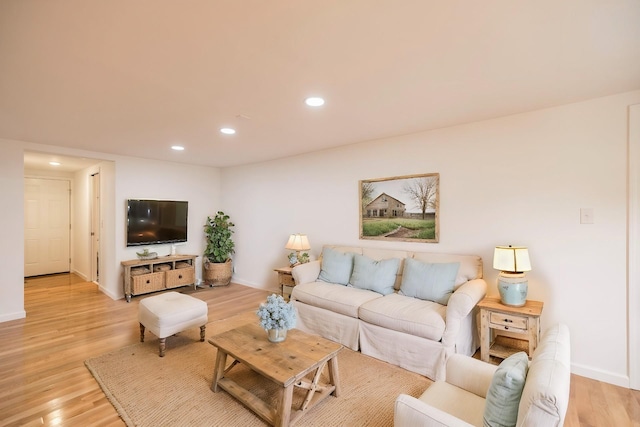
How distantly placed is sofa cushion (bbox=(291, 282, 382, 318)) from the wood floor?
49.6 inches

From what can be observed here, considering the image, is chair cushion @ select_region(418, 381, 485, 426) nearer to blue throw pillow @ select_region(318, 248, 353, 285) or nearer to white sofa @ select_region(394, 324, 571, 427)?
white sofa @ select_region(394, 324, 571, 427)

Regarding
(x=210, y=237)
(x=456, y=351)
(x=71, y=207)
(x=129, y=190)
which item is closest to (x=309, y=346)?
(x=456, y=351)

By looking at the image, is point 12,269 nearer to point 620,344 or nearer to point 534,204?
point 534,204

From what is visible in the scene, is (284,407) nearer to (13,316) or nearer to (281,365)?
(281,365)

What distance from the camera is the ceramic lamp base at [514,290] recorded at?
2.48 metres

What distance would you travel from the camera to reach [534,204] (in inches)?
107

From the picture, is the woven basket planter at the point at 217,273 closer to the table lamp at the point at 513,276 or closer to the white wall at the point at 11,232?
the white wall at the point at 11,232

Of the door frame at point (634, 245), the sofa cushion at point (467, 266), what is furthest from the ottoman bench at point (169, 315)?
the door frame at point (634, 245)

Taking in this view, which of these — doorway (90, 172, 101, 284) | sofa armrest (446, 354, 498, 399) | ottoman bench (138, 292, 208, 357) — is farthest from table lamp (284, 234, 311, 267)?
doorway (90, 172, 101, 284)

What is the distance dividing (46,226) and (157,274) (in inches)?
147

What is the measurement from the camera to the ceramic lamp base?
248cm

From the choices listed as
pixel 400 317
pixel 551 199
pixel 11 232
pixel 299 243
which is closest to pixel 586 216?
pixel 551 199

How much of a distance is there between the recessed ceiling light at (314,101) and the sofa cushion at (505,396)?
2.13 meters

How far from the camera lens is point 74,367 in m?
2.54
